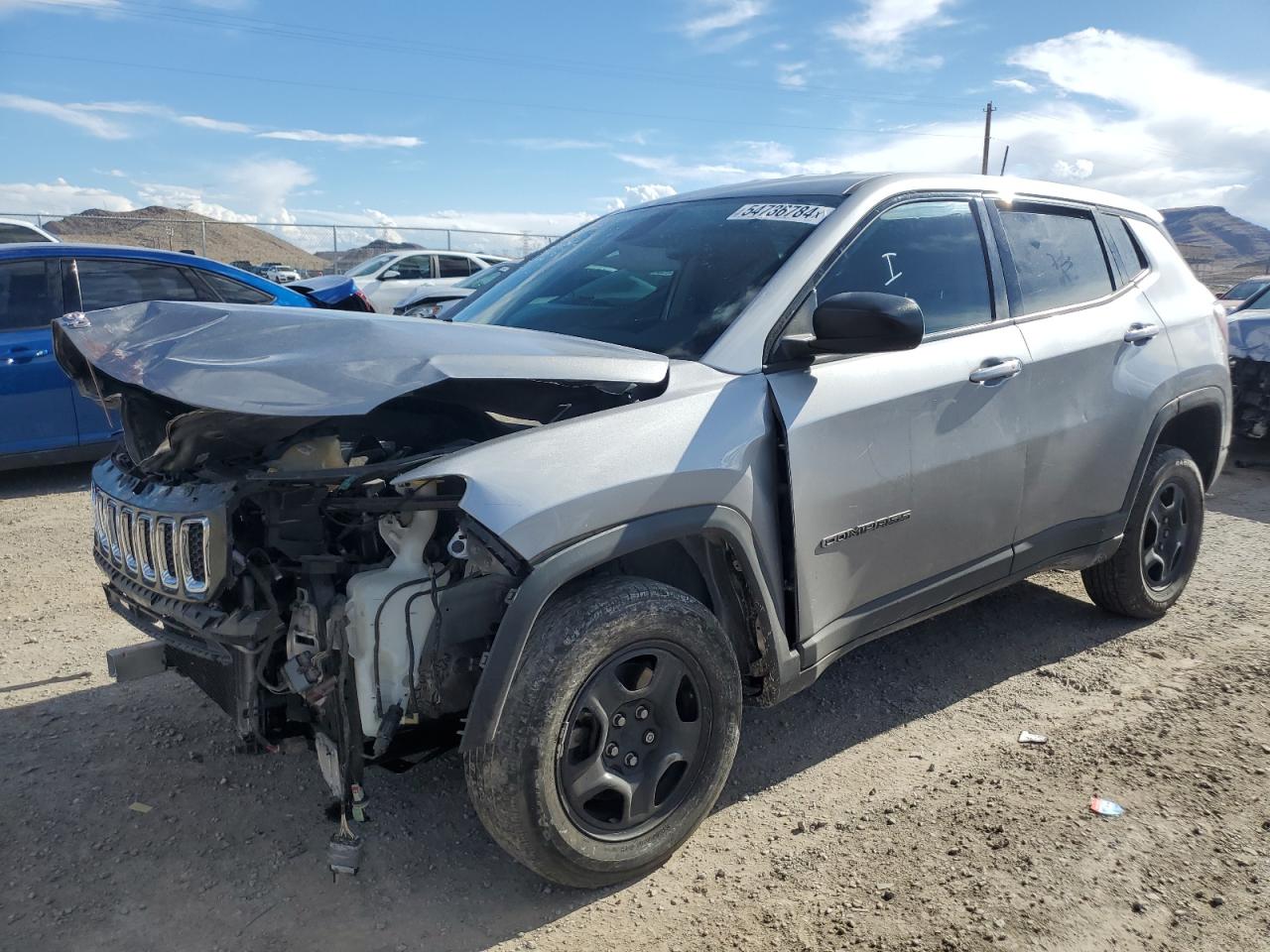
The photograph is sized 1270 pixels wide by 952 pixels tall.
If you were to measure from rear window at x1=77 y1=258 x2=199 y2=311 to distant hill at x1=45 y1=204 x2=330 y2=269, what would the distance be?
81cm

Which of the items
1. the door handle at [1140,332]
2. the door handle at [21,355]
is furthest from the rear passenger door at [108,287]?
the door handle at [1140,332]

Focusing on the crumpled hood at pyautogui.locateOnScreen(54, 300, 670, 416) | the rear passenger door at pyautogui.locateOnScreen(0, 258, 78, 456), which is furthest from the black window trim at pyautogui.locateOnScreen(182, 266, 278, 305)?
the crumpled hood at pyautogui.locateOnScreen(54, 300, 670, 416)

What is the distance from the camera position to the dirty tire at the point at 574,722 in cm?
238

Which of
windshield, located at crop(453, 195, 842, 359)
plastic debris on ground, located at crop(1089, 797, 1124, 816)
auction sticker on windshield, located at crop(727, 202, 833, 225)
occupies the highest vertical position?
auction sticker on windshield, located at crop(727, 202, 833, 225)

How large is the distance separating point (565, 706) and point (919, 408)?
61.0 inches

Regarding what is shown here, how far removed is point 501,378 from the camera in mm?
2432

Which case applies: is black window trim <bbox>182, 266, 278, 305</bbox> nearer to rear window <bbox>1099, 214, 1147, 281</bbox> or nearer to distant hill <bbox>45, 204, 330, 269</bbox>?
distant hill <bbox>45, 204, 330, 269</bbox>

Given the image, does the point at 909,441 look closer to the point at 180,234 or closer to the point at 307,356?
the point at 307,356

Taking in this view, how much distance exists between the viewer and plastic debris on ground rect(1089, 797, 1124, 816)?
9.97 ft

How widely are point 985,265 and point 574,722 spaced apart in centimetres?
233

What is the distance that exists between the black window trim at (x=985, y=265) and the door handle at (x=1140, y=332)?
75 cm

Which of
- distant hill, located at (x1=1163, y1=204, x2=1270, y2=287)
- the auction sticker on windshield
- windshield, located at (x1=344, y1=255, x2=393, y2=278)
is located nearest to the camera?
the auction sticker on windshield

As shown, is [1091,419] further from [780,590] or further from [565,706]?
[565,706]

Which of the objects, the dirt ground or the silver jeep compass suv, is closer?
the silver jeep compass suv
